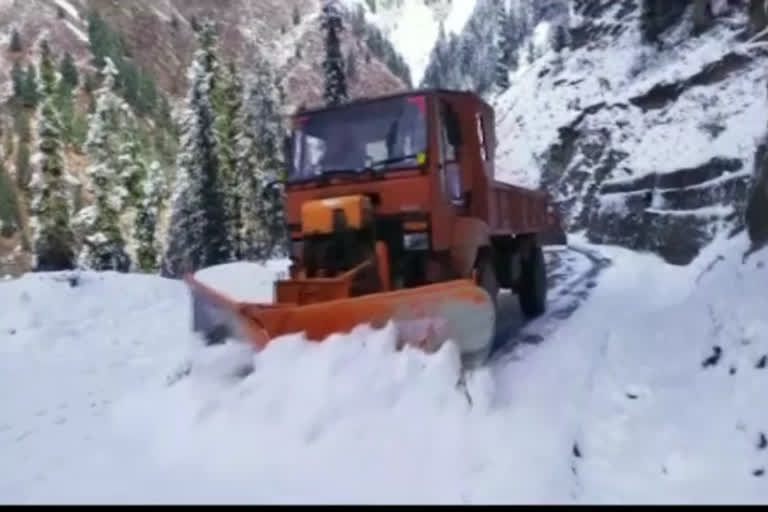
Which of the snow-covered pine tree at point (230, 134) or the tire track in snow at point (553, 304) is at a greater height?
the snow-covered pine tree at point (230, 134)

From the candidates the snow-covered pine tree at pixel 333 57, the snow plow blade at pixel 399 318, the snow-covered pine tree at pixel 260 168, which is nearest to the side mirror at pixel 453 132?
the snow plow blade at pixel 399 318

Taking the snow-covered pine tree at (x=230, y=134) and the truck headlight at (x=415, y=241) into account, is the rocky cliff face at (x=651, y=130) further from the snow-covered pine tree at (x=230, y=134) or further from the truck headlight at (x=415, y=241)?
the snow-covered pine tree at (x=230, y=134)

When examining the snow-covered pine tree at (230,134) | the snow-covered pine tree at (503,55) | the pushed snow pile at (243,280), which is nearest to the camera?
the pushed snow pile at (243,280)

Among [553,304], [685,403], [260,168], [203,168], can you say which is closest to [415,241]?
[685,403]

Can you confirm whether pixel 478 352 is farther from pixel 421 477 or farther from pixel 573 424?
pixel 421 477

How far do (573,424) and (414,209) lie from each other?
280cm

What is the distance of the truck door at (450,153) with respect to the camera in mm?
8383

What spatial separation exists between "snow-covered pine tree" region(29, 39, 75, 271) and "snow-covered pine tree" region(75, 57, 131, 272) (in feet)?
12.8

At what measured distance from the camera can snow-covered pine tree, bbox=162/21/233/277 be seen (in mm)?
37875

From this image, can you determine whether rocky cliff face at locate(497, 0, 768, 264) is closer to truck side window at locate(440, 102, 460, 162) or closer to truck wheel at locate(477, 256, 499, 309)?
truck wheel at locate(477, 256, 499, 309)

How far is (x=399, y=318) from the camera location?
666 cm

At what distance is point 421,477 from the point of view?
5.21 meters

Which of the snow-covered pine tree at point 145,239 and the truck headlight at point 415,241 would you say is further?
the snow-covered pine tree at point 145,239

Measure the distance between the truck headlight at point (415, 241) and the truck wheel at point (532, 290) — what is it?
3933mm
